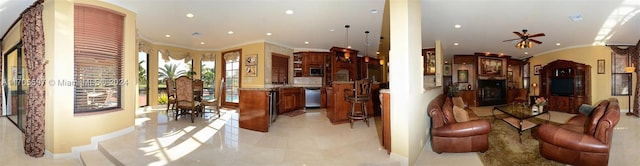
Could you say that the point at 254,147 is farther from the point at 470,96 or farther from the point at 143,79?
the point at 470,96

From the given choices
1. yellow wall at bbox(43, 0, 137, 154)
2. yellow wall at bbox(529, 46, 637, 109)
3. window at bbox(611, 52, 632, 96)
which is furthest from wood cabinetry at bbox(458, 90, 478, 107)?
yellow wall at bbox(43, 0, 137, 154)

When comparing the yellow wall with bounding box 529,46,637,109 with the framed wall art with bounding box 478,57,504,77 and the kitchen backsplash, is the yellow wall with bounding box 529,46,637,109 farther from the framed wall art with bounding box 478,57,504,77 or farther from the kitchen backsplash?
the kitchen backsplash

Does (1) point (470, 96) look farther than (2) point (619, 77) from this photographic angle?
Yes

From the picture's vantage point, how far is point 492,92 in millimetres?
9625

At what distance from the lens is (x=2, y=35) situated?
5.70 metres

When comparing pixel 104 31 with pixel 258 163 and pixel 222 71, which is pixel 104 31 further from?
pixel 222 71

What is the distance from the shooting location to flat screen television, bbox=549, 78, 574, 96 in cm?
763

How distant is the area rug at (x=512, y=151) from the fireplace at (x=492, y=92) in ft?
18.7

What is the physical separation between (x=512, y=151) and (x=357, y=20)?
3181 mm

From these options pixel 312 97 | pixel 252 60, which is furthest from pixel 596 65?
pixel 252 60

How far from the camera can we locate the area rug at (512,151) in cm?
292

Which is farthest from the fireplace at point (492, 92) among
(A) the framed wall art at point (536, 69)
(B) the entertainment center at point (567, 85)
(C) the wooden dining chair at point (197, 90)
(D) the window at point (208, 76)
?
(D) the window at point (208, 76)

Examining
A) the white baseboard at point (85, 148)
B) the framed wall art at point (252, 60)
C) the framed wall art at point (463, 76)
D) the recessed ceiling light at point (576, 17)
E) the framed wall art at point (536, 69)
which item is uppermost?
the recessed ceiling light at point (576, 17)

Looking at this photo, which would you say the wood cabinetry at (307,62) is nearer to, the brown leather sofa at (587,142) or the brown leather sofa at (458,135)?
the brown leather sofa at (458,135)
